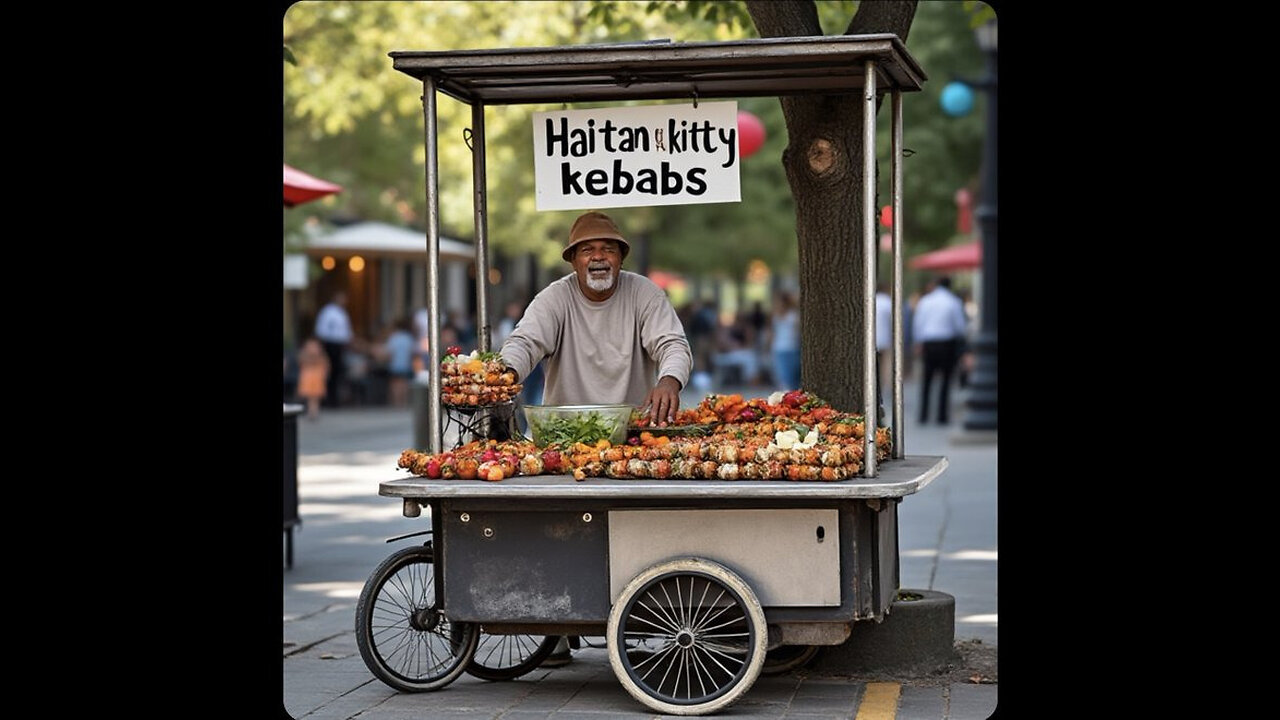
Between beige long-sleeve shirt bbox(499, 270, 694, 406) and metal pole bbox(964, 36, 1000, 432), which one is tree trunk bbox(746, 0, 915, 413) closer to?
beige long-sleeve shirt bbox(499, 270, 694, 406)

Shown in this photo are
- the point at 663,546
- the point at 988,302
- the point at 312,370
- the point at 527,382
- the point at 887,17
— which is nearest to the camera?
the point at 663,546

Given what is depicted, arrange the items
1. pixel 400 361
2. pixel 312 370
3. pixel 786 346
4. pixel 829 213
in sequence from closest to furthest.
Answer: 1. pixel 829 213
2. pixel 312 370
3. pixel 786 346
4. pixel 400 361

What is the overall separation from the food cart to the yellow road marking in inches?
12.2

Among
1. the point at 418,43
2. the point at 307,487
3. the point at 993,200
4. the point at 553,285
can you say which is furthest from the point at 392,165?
the point at 553,285

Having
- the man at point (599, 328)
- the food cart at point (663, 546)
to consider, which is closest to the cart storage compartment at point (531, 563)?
the food cart at point (663, 546)

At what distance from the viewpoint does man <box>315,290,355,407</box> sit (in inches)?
1086

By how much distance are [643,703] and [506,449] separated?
1165 millimetres

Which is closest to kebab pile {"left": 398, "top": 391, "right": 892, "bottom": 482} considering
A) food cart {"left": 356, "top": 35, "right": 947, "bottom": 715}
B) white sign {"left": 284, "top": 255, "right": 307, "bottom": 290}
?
food cart {"left": 356, "top": 35, "right": 947, "bottom": 715}

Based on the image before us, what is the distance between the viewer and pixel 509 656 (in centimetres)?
818

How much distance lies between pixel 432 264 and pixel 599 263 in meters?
0.94

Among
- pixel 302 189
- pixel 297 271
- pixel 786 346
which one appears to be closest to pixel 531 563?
pixel 302 189

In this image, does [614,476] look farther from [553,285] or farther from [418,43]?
[418,43]

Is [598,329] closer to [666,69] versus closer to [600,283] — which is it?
[600,283]

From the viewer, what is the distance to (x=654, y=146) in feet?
24.8
